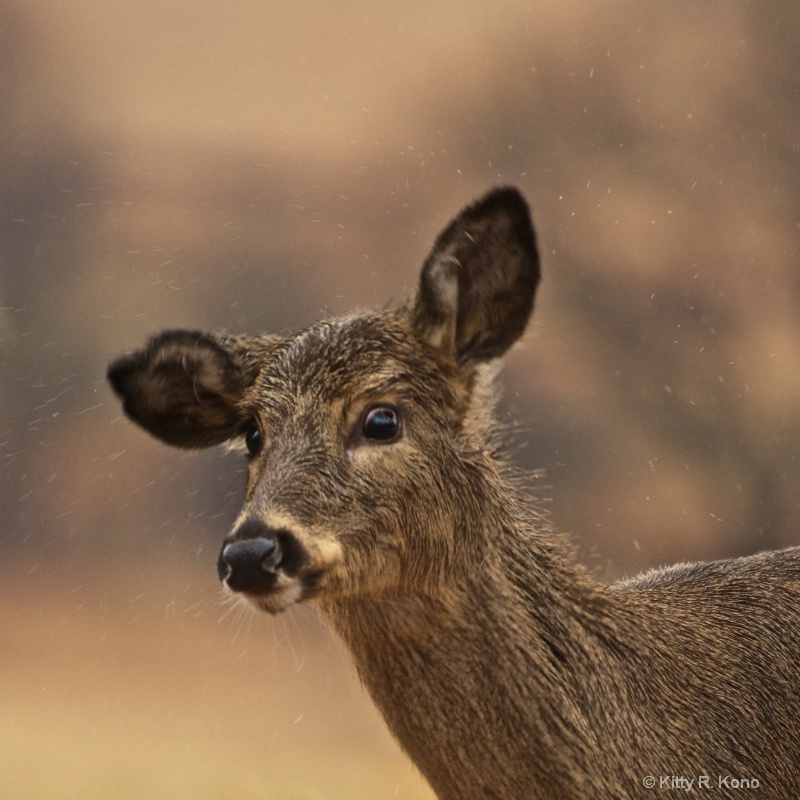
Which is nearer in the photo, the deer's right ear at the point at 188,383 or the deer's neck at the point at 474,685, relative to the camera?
the deer's neck at the point at 474,685

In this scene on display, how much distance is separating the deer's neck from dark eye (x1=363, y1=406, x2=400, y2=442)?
0.77 metres

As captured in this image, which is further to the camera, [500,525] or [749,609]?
[749,609]

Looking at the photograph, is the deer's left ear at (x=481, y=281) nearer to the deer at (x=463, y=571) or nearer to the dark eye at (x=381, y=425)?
the deer at (x=463, y=571)

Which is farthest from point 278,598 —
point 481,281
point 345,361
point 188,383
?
point 481,281

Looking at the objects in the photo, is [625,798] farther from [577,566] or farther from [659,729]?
[577,566]

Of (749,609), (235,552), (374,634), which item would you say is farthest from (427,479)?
(749,609)

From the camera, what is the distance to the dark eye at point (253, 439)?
6.23 m

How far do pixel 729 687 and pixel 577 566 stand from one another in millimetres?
1006

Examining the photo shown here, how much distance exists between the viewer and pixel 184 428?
22.6 ft

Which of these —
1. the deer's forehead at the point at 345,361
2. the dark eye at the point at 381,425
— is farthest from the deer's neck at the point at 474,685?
the deer's forehead at the point at 345,361

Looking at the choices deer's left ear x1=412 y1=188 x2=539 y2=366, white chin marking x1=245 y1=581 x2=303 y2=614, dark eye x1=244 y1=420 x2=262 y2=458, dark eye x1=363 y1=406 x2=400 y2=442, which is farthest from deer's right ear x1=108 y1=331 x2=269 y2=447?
white chin marking x1=245 y1=581 x2=303 y2=614

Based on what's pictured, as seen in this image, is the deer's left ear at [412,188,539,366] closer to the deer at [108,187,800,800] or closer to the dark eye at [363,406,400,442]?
the deer at [108,187,800,800]

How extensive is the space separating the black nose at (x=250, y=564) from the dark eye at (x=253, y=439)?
1.10 metres

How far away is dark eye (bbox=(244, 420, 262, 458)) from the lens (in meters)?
6.23
